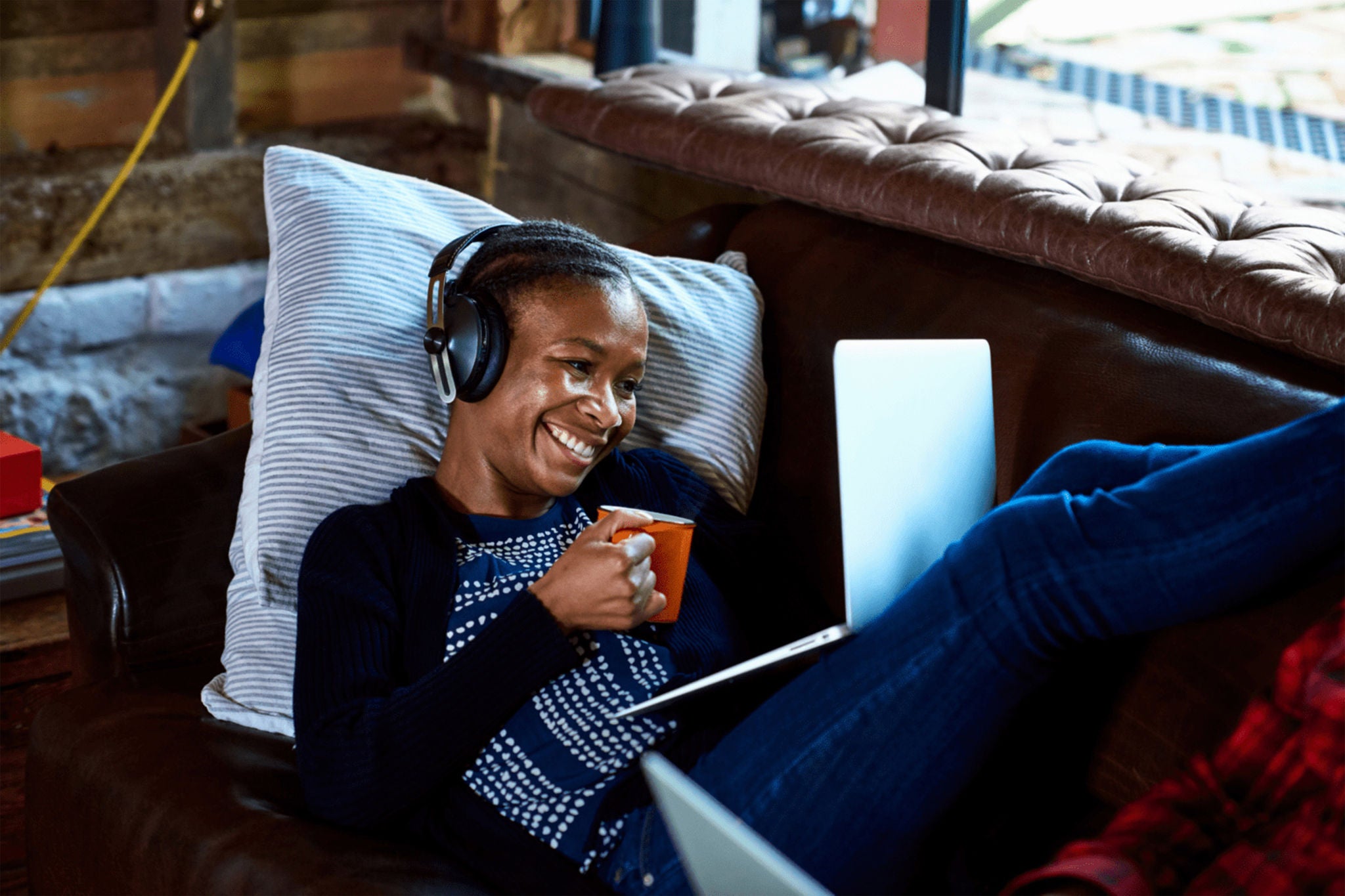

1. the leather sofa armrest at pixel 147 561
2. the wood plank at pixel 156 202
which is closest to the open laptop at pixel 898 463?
the leather sofa armrest at pixel 147 561

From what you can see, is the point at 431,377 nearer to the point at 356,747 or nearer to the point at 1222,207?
the point at 356,747

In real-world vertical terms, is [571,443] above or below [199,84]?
below

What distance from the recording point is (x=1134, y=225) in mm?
1330

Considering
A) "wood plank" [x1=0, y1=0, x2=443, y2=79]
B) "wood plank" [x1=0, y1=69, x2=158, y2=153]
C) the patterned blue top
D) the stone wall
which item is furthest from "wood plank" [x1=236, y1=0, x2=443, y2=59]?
the patterned blue top

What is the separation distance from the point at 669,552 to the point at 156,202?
1.83 meters

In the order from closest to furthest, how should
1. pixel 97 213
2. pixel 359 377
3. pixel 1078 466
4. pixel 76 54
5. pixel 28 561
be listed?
pixel 1078 466
pixel 359 377
pixel 28 561
pixel 97 213
pixel 76 54

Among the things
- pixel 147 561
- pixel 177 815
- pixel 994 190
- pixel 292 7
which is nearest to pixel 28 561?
pixel 147 561

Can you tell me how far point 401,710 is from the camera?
3.65 feet

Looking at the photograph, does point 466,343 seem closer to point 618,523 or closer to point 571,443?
point 571,443

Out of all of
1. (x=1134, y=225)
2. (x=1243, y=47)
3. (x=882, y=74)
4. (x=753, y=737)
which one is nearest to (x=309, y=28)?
(x=882, y=74)

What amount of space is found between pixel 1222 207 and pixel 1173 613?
0.61 meters

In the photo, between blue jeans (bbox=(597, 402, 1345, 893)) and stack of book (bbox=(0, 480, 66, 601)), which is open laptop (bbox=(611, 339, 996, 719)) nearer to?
blue jeans (bbox=(597, 402, 1345, 893))

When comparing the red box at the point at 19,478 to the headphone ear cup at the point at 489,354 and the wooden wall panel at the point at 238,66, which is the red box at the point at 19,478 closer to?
the headphone ear cup at the point at 489,354

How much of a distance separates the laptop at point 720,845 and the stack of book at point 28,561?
1136mm
